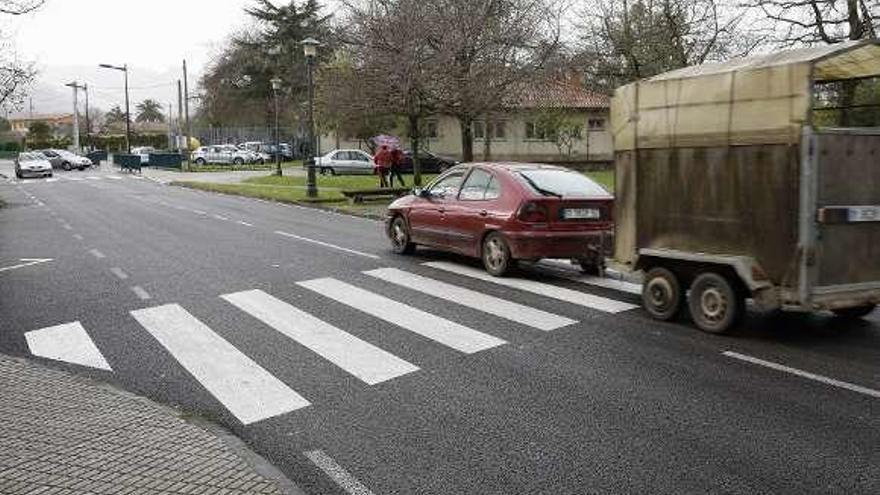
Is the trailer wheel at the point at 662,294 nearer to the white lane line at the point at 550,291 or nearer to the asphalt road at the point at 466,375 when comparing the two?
the asphalt road at the point at 466,375

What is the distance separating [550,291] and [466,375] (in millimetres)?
3883

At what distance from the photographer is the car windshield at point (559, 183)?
11234 mm

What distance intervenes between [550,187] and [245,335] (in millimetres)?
5039

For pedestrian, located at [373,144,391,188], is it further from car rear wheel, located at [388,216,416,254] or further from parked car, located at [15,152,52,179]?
parked car, located at [15,152,52,179]

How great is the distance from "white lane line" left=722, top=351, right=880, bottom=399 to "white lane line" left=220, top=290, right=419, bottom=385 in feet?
9.07

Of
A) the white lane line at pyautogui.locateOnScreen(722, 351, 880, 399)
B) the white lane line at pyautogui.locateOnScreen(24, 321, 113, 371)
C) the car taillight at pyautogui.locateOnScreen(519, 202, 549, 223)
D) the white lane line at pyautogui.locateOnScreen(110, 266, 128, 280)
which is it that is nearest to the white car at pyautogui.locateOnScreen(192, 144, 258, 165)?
the white lane line at pyautogui.locateOnScreen(110, 266, 128, 280)

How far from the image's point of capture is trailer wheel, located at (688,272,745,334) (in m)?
7.74

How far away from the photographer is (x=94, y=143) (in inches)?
3932

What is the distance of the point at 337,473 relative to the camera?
4656mm

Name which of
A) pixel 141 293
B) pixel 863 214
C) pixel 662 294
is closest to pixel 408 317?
pixel 662 294

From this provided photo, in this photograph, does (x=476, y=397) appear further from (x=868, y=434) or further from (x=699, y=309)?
(x=699, y=309)

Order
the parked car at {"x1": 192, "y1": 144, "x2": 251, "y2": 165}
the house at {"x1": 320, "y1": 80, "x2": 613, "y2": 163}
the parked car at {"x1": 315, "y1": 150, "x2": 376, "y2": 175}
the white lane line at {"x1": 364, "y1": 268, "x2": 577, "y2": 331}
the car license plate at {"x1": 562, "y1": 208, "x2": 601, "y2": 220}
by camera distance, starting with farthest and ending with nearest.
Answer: the parked car at {"x1": 192, "y1": 144, "x2": 251, "y2": 165} → the house at {"x1": 320, "y1": 80, "x2": 613, "y2": 163} → the parked car at {"x1": 315, "y1": 150, "x2": 376, "y2": 175} → the car license plate at {"x1": 562, "y1": 208, "x2": 601, "y2": 220} → the white lane line at {"x1": 364, "y1": 268, "x2": 577, "y2": 331}

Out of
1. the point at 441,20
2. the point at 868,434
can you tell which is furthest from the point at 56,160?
the point at 868,434

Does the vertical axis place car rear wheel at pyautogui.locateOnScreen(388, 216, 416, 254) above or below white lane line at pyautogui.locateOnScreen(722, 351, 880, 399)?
above
